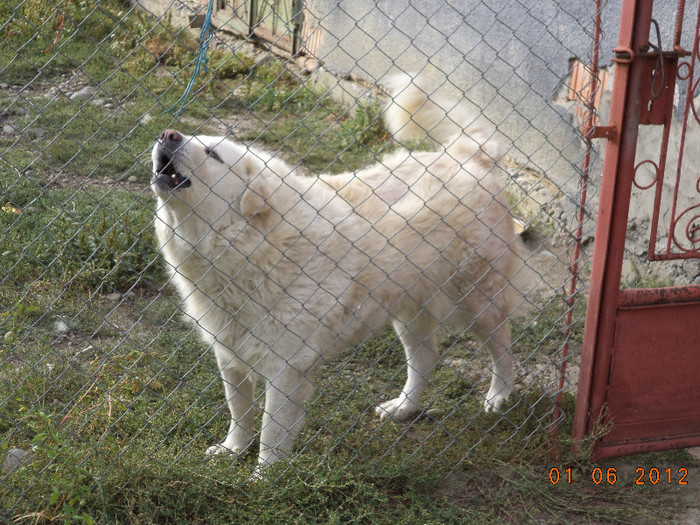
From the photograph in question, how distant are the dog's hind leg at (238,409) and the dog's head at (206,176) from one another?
694mm

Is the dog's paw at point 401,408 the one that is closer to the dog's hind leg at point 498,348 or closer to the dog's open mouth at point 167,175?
the dog's hind leg at point 498,348

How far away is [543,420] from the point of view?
127 inches

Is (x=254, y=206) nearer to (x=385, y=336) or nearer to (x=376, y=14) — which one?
(x=385, y=336)

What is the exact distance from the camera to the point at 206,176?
2715 millimetres

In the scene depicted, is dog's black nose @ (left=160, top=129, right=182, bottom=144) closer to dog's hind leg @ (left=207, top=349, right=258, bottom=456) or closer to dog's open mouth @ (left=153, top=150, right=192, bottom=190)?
dog's open mouth @ (left=153, top=150, right=192, bottom=190)

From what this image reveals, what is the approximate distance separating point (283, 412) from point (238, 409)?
364 mm

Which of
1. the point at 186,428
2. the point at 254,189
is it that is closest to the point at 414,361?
the point at 186,428

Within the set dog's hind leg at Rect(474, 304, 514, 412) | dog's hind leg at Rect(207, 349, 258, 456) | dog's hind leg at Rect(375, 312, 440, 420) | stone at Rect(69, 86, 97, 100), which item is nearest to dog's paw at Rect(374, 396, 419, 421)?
dog's hind leg at Rect(375, 312, 440, 420)

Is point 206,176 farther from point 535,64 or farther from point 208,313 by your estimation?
point 535,64

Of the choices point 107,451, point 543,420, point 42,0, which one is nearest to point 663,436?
point 543,420

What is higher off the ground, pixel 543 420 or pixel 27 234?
pixel 27 234

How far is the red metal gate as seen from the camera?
2529 millimetres

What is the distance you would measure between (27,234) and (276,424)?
8.17 ft

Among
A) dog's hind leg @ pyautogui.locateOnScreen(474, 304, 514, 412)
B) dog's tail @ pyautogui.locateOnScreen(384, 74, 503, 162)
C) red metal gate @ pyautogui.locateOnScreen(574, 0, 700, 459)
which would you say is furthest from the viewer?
dog's hind leg @ pyautogui.locateOnScreen(474, 304, 514, 412)
